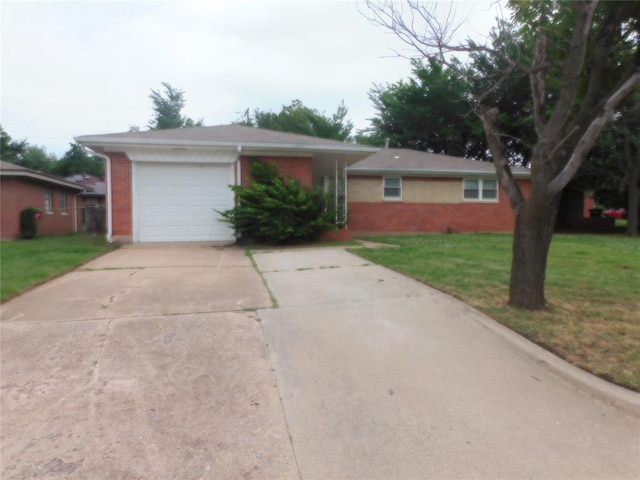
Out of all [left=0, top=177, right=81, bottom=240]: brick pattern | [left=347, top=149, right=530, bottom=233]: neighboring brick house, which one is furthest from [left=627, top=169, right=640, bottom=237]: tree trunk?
[left=0, top=177, right=81, bottom=240]: brick pattern

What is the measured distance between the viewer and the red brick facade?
17766mm

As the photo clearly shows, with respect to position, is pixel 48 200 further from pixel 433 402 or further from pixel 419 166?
pixel 433 402

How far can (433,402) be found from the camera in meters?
3.60

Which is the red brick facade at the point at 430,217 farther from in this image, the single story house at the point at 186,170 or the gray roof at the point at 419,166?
the single story house at the point at 186,170

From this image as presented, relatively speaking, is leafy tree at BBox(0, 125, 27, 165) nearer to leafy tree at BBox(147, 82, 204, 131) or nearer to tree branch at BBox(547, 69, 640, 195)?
leafy tree at BBox(147, 82, 204, 131)

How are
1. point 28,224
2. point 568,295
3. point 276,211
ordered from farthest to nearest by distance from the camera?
point 28,224
point 276,211
point 568,295

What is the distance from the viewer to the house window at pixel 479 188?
18.9 metres

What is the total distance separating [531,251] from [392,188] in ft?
41.9

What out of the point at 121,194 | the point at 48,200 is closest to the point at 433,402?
the point at 121,194

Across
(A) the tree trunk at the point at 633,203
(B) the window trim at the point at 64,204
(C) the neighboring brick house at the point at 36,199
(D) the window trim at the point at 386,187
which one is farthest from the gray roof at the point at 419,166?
(B) the window trim at the point at 64,204

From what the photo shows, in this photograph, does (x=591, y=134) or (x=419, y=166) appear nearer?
(x=591, y=134)

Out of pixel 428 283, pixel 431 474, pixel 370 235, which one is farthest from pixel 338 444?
pixel 370 235

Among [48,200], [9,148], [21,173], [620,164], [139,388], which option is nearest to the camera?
[139,388]

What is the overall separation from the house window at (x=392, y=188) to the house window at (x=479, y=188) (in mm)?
2910
